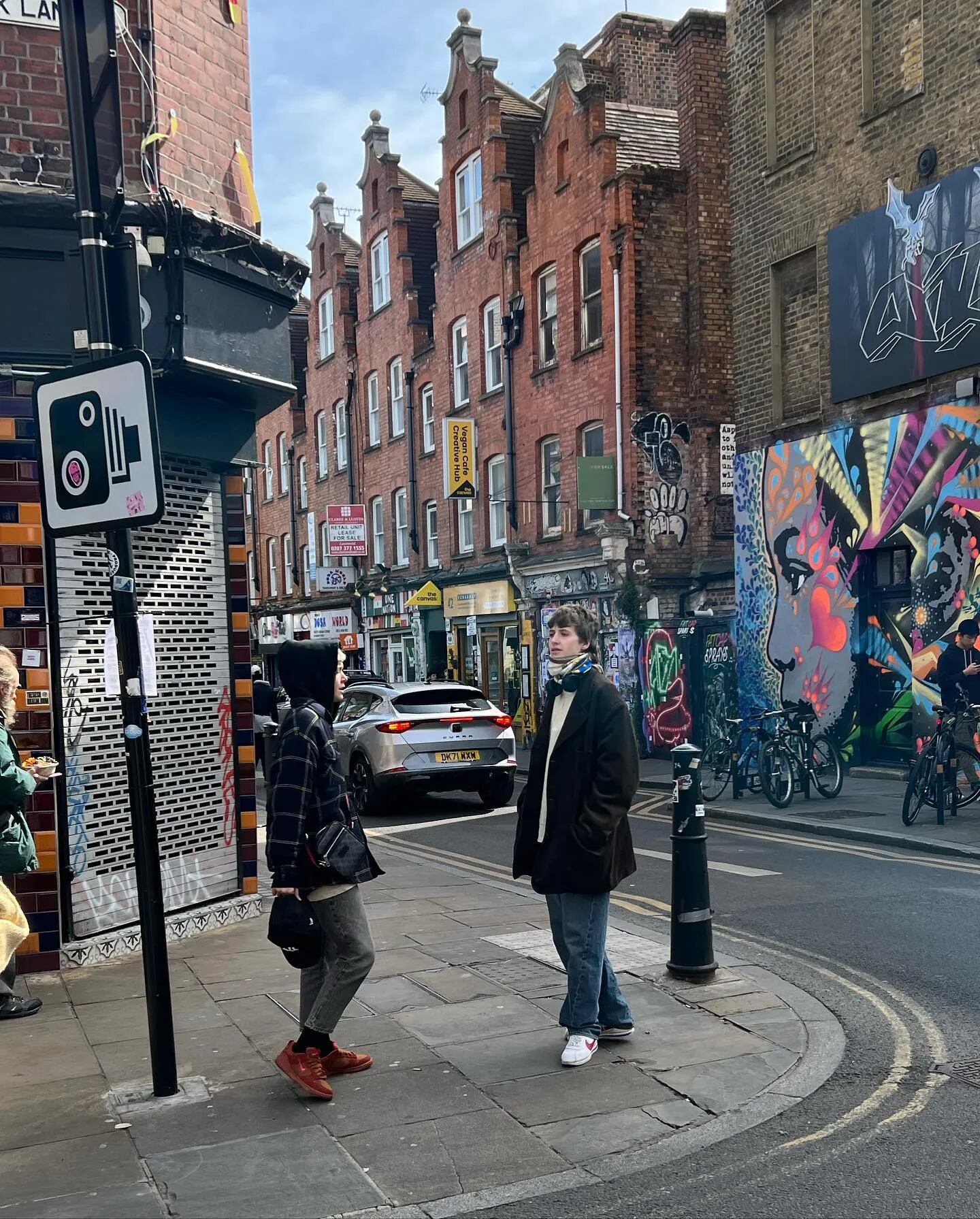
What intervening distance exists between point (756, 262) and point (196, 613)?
43.9ft

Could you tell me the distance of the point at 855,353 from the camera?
1650 cm

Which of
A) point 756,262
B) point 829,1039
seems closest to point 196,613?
point 829,1039

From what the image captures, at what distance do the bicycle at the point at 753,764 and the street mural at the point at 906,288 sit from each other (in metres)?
4.82

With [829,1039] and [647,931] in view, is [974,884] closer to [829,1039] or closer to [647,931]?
[647,931]

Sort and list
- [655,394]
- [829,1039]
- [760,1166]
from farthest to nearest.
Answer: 1. [655,394]
2. [829,1039]
3. [760,1166]

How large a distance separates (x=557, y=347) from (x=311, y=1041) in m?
22.0

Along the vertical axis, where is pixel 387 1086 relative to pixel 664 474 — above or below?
below

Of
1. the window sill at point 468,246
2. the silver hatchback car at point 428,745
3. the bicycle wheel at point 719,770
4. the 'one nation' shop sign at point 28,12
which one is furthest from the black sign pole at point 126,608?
the window sill at point 468,246

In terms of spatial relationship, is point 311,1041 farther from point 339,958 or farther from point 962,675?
point 962,675

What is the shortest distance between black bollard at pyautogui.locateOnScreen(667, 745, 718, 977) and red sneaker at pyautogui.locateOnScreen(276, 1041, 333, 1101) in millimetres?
2159

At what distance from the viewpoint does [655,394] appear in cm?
2305

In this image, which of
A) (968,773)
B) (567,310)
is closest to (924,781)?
(968,773)

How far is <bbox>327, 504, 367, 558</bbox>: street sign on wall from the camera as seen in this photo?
34.4 metres

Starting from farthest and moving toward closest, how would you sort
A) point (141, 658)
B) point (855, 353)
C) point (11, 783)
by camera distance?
point (855, 353), point (11, 783), point (141, 658)
